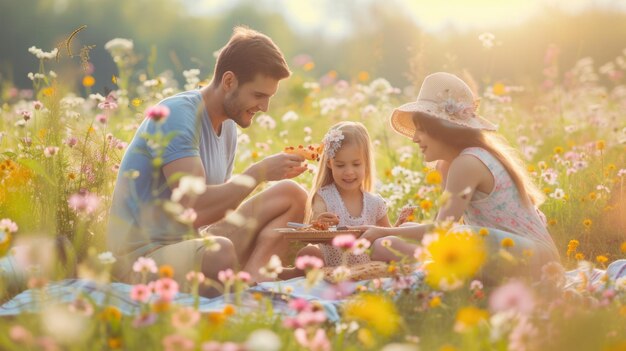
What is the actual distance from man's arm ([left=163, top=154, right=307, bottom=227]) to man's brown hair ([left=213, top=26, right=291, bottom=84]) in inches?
17.8

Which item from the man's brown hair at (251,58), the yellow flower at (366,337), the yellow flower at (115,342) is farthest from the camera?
the man's brown hair at (251,58)

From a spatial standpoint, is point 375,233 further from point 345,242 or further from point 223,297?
point 345,242

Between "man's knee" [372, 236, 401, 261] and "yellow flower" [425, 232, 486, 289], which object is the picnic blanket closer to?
"man's knee" [372, 236, 401, 261]

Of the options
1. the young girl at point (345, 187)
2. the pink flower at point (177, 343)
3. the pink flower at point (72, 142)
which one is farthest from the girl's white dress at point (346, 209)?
the pink flower at point (177, 343)

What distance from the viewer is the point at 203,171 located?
13.0ft

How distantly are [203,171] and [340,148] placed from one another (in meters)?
1.19

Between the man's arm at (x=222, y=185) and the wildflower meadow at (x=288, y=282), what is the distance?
6.2 inches

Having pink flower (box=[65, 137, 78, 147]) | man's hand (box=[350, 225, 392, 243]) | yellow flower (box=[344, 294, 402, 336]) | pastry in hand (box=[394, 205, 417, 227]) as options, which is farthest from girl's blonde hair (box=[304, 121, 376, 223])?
yellow flower (box=[344, 294, 402, 336])

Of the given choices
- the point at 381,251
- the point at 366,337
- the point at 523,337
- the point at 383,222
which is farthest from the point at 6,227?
the point at 383,222

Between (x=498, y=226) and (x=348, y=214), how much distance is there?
106 cm

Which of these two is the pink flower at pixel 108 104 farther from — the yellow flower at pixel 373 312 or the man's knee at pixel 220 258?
the yellow flower at pixel 373 312

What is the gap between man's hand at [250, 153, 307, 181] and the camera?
412 cm

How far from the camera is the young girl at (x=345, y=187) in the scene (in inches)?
193

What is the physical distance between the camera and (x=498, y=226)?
13.9 feet
